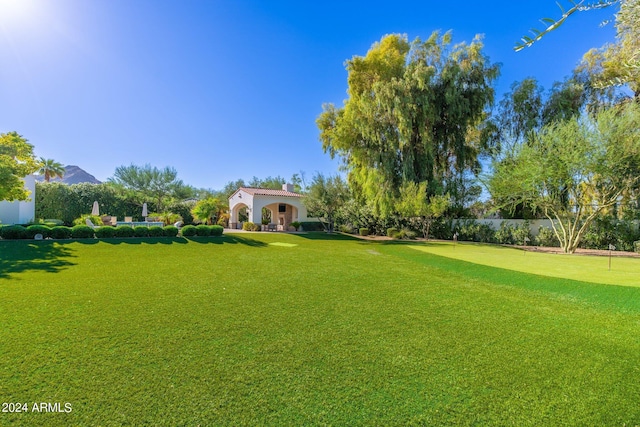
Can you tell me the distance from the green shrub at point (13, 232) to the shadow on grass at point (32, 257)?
579mm

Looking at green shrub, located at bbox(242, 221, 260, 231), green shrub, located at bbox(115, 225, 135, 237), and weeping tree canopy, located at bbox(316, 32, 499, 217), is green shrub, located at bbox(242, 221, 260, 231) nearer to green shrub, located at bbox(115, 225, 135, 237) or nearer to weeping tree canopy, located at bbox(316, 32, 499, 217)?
weeping tree canopy, located at bbox(316, 32, 499, 217)

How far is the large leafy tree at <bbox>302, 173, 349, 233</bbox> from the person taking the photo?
77.9 ft

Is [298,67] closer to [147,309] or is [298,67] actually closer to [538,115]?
[147,309]

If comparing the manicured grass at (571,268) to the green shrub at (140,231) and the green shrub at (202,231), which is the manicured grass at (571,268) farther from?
the green shrub at (140,231)

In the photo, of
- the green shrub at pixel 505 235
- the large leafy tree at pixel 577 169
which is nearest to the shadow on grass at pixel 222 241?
the large leafy tree at pixel 577 169

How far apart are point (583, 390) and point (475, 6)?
443 inches

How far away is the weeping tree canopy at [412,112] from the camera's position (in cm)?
1994

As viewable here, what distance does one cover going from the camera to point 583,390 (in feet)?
9.64

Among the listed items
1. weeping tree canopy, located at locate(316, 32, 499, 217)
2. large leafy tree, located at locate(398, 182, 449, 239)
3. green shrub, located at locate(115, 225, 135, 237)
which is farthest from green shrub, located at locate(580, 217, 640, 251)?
green shrub, located at locate(115, 225, 135, 237)

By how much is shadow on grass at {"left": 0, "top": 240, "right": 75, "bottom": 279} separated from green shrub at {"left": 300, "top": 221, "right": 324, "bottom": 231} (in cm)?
1749

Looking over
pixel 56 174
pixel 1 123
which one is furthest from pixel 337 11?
pixel 56 174

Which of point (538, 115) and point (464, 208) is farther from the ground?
point (538, 115)

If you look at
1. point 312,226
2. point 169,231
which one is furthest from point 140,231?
point 312,226

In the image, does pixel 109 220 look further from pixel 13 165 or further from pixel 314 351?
pixel 314 351
